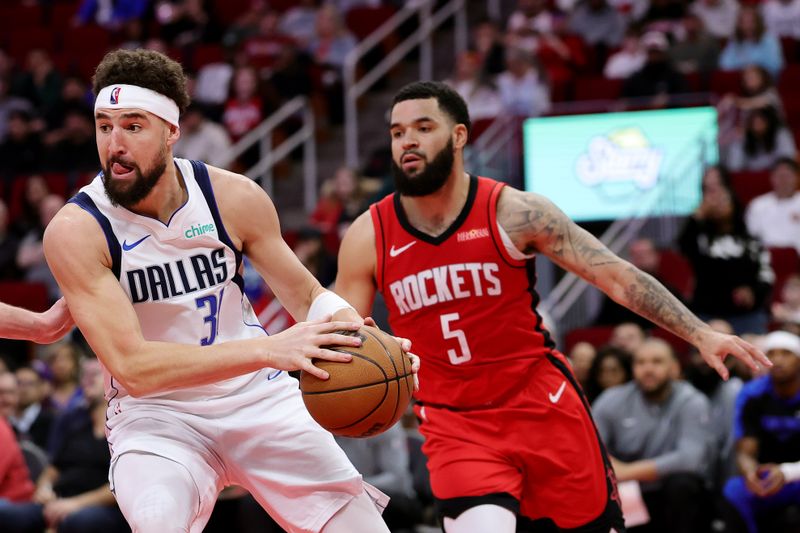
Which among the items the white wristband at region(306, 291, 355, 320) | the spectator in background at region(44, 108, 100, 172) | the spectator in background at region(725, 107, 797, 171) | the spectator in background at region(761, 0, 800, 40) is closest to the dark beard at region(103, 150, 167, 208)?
the white wristband at region(306, 291, 355, 320)

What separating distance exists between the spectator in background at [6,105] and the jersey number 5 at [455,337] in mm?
12304

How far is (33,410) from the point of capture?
10.7 m

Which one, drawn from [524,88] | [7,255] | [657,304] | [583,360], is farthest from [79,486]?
[524,88]

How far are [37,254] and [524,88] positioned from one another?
5.76 metres

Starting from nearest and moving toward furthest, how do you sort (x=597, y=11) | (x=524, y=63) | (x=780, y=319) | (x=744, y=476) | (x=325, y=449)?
1. (x=325, y=449)
2. (x=744, y=476)
3. (x=780, y=319)
4. (x=524, y=63)
5. (x=597, y=11)

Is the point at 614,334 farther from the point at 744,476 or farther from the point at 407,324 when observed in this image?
the point at 407,324

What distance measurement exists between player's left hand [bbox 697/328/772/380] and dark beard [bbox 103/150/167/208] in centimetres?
226

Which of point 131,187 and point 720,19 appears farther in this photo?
point 720,19

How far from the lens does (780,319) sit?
33.1 ft

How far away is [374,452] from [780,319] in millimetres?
3577

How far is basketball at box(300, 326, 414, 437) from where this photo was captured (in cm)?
422

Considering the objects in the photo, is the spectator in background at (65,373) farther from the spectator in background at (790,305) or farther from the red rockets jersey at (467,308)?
the red rockets jersey at (467,308)

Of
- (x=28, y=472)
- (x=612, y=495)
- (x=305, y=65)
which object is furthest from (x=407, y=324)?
(x=305, y=65)

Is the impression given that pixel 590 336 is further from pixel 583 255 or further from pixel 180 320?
pixel 180 320
